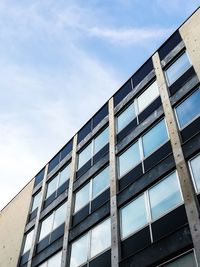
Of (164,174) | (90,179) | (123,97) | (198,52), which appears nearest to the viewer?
(164,174)

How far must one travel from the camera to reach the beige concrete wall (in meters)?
22.6

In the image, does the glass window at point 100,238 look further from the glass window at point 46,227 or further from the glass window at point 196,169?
the glass window at point 46,227

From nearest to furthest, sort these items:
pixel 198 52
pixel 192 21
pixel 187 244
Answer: pixel 187 244, pixel 198 52, pixel 192 21

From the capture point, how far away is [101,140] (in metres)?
20.5

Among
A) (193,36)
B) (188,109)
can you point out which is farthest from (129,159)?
(193,36)

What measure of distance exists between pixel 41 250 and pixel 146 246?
939 centimetres

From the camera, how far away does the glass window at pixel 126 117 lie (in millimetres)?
18734

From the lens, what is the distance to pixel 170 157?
13.8 m

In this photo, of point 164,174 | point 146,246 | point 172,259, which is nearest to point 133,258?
point 146,246

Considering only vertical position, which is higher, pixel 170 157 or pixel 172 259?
pixel 170 157

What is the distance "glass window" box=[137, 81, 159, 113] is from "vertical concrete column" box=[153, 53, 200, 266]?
1.74 ft

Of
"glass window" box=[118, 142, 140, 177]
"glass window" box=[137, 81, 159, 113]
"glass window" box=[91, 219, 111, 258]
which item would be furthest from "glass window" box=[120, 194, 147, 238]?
"glass window" box=[137, 81, 159, 113]

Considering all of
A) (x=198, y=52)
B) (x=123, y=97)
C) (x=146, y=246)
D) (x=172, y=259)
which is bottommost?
(x=172, y=259)

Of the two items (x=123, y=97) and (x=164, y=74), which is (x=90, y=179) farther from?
(x=164, y=74)
